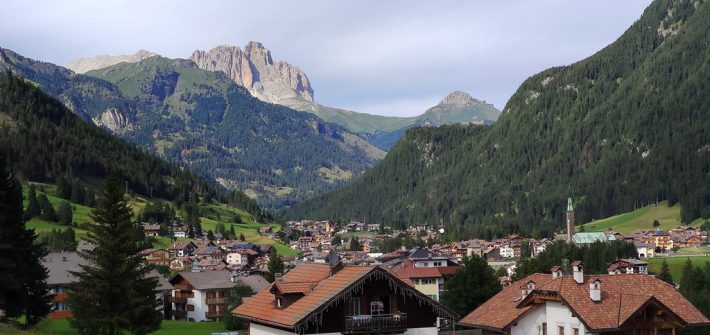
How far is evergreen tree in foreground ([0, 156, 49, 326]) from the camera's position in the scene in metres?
56.6

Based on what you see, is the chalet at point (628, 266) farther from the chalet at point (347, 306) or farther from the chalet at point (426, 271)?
the chalet at point (347, 306)

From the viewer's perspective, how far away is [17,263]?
5972 cm

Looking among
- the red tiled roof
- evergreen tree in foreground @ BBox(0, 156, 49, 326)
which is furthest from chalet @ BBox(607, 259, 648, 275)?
evergreen tree in foreground @ BBox(0, 156, 49, 326)

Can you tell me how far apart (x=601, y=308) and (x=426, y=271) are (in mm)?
83575

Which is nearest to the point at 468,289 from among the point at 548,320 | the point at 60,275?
the point at 548,320

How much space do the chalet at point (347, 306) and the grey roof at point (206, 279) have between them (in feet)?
284

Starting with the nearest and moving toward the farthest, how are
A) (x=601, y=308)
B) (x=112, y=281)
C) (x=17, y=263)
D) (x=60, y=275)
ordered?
1. (x=601, y=308)
2. (x=112, y=281)
3. (x=17, y=263)
4. (x=60, y=275)

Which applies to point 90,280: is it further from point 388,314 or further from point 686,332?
point 686,332

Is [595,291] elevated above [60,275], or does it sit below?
below

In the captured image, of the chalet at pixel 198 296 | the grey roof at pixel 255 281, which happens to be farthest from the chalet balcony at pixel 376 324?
the grey roof at pixel 255 281

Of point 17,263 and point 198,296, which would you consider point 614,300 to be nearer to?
point 17,263

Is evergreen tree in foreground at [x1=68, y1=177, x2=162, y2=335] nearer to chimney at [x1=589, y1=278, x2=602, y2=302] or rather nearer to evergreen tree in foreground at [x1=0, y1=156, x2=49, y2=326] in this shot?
evergreen tree in foreground at [x1=0, y1=156, x2=49, y2=326]

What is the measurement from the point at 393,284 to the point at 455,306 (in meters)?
55.8

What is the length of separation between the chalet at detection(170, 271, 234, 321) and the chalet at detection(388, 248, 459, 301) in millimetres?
25952
